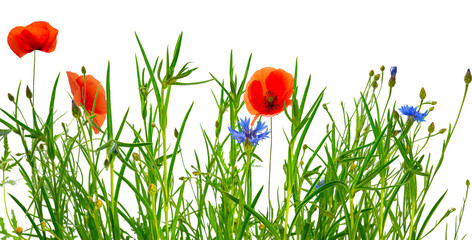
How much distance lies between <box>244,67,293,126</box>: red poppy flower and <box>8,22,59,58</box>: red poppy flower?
0.36 m

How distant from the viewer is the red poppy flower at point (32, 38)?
1.00m

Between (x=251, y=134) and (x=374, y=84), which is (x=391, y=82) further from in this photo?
(x=251, y=134)

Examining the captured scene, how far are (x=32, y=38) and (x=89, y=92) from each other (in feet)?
0.44

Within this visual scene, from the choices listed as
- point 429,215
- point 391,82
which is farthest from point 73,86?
point 429,215

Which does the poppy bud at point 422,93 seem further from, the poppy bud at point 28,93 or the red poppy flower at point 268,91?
the poppy bud at point 28,93

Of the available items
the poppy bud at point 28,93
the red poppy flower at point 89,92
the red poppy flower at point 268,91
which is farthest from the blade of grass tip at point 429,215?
the poppy bud at point 28,93

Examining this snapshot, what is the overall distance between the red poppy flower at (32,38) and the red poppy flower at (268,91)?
1.19 feet

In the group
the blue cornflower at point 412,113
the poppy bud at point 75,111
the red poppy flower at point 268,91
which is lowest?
the poppy bud at point 75,111

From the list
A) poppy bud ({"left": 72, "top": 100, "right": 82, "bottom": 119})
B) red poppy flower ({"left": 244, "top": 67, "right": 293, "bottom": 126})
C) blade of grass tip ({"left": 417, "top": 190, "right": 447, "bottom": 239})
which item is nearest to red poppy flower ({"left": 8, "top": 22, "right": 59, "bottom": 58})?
poppy bud ({"left": 72, "top": 100, "right": 82, "bottom": 119})

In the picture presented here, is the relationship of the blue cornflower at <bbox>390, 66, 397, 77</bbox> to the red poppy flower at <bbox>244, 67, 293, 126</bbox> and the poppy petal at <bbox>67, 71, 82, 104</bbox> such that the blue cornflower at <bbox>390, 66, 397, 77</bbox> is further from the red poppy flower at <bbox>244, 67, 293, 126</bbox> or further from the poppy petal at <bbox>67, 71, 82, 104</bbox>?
the poppy petal at <bbox>67, 71, 82, 104</bbox>

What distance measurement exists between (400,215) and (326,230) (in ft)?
0.77

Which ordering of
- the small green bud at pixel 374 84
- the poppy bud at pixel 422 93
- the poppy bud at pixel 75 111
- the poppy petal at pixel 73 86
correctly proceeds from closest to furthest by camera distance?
the poppy bud at pixel 75 111
the poppy petal at pixel 73 86
the poppy bud at pixel 422 93
the small green bud at pixel 374 84

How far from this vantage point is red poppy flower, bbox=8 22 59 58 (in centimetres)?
100

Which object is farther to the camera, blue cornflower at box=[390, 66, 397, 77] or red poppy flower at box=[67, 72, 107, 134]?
blue cornflower at box=[390, 66, 397, 77]
